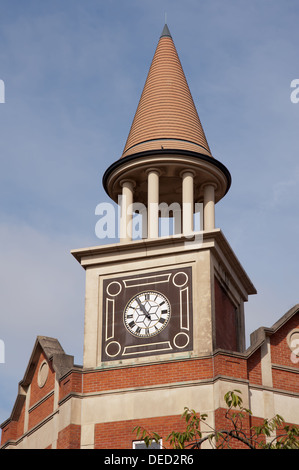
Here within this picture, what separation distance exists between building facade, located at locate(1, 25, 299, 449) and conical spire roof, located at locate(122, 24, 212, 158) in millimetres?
67

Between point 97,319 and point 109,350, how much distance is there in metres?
1.11

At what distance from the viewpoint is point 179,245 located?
2761 centimetres

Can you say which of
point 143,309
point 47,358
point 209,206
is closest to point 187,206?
point 209,206

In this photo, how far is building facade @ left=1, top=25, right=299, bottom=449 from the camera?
25.5 metres

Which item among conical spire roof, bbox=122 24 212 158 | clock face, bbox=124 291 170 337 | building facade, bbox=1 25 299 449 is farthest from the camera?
conical spire roof, bbox=122 24 212 158

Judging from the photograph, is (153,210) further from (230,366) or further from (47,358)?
(230,366)

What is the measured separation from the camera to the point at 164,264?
90.6 feet

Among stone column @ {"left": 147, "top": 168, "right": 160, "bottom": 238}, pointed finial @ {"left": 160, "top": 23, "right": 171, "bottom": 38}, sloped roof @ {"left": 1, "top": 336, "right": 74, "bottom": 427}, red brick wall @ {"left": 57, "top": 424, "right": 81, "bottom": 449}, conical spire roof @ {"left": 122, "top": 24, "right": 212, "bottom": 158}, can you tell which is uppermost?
pointed finial @ {"left": 160, "top": 23, "right": 171, "bottom": 38}

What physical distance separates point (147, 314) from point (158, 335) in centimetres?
76

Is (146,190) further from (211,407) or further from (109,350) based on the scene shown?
(211,407)

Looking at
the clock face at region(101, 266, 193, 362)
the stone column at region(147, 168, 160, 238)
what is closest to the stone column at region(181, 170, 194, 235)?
the stone column at region(147, 168, 160, 238)

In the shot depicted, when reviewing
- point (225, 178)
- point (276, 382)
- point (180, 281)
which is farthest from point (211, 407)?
point (225, 178)

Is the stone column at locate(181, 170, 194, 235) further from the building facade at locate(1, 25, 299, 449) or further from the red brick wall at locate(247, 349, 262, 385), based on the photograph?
the red brick wall at locate(247, 349, 262, 385)
